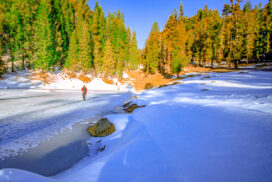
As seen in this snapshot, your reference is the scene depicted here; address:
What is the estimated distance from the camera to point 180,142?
3691mm

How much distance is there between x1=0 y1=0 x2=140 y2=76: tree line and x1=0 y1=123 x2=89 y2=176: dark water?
2726cm

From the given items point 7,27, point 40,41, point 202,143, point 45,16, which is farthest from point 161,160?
point 7,27

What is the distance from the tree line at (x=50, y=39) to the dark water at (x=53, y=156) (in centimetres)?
2726

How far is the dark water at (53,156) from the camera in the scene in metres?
4.30

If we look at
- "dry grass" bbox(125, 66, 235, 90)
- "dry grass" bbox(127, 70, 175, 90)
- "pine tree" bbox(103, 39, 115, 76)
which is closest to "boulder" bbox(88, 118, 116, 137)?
"dry grass" bbox(125, 66, 235, 90)

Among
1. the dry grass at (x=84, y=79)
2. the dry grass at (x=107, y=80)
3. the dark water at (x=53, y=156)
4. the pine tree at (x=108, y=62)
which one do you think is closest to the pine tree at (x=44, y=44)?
the dry grass at (x=84, y=79)

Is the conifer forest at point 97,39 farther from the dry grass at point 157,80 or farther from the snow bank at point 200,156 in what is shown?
the snow bank at point 200,156

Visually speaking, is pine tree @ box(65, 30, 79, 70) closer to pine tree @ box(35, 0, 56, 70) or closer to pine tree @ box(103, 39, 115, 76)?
pine tree @ box(35, 0, 56, 70)

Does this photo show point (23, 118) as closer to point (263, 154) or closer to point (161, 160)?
point (161, 160)

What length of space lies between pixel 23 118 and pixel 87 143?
5868mm

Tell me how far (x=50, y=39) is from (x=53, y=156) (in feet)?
108

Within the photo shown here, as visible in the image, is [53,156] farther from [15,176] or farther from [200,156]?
[200,156]

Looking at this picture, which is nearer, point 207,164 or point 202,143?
point 207,164

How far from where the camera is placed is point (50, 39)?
29359mm
